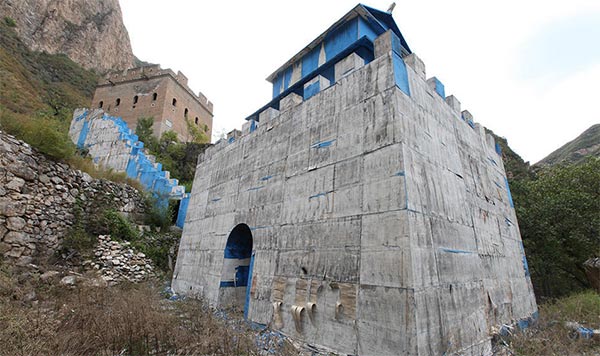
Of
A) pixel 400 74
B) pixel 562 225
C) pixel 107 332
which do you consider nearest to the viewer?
pixel 107 332

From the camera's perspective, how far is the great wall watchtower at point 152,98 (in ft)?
81.4

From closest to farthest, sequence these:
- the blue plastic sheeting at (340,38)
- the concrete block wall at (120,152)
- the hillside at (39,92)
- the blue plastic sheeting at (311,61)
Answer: the blue plastic sheeting at (340,38) → the blue plastic sheeting at (311,61) → the hillside at (39,92) → the concrete block wall at (120,152)

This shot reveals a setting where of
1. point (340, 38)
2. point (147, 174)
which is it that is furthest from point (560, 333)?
point (147, 174)

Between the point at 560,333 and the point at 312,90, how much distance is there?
6935mm

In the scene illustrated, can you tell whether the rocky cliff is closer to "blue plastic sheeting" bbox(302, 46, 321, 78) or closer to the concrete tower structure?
"blue plastic sheeting" bbox(302, 46, 321, 78)

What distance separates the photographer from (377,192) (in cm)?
404

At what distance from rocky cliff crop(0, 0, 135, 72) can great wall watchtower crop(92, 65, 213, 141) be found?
43.0 ft

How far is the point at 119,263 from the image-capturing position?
27.5 feet

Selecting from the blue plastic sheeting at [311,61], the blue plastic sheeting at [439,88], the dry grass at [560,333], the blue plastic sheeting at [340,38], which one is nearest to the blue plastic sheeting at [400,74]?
the blue plastic sheeting at [439,88]

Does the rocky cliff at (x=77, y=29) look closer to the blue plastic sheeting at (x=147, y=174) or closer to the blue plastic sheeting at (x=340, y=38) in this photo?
the blue plastic sheeting at (x=147, y=174)

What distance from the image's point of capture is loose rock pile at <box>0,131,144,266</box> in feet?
22.4

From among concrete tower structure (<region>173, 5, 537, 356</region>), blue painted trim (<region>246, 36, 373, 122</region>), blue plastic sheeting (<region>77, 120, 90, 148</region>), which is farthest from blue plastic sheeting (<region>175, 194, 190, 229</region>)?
blue plastic sheeting (<region>77, 120, 90, 148</region>)

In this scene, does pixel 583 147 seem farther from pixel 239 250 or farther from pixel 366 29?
pixel 239 250

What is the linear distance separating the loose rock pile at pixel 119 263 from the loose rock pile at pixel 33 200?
1126mm
